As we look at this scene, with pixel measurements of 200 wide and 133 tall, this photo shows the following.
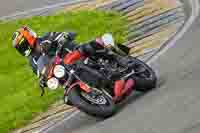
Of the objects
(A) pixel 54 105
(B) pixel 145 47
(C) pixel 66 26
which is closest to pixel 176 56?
(B) pixel 145 47

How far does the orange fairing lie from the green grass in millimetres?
1929

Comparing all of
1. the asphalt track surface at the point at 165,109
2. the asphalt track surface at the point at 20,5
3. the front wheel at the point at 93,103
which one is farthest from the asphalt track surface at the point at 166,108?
the asphalt track surface at the point at 20,5

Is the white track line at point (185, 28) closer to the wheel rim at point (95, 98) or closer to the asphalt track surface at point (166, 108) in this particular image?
the asphalt track surface at point (166, 108)

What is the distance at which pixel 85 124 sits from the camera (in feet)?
41.1

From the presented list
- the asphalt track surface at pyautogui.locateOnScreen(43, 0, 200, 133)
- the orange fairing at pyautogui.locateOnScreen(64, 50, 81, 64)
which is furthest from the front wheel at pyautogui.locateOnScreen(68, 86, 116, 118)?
the orange fairing at pyautogui.locateOnScreen(64, 50, 81, 64)

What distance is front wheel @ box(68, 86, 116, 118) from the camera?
39.4 ft

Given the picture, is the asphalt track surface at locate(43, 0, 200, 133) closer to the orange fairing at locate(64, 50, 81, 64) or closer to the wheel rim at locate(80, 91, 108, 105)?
the wheel rim at locate(80, 91, 108, 105)

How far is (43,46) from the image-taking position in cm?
1274

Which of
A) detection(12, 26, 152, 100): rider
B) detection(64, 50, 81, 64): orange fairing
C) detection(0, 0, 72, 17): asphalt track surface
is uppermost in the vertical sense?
detection(12, 26, 152, 100): rider

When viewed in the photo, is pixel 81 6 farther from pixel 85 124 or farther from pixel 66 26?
pixel 85 124

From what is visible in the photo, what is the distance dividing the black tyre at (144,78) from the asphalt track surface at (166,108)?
181 millimetres

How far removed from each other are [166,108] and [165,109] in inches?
1.6

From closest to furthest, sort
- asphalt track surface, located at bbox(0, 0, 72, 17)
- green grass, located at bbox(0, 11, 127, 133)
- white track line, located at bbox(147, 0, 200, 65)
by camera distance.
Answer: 1. green grass, located at bbox(0, 11, 127, 133)
2. white track line, located at bbox(147, 0, 200, 65)
3. asphalt track surface, located at bbox(0, 0, 72, 17)

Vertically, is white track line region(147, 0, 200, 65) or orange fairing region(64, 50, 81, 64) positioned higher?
orange fairing region(64, 50, 81, 64)
